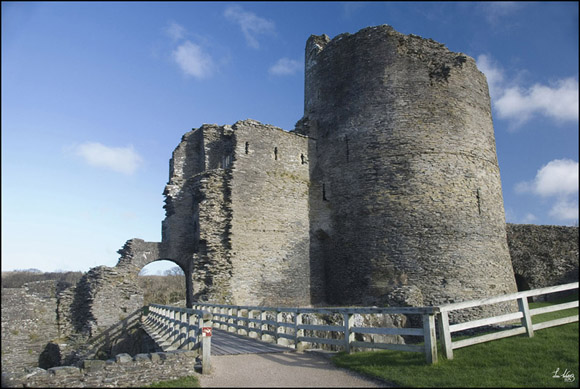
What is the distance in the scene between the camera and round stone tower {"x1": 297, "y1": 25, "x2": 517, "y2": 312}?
1798 centimetres

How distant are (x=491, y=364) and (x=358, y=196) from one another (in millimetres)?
12205

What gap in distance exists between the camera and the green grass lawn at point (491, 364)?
6.96 meters

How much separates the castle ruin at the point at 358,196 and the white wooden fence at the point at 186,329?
390 cm

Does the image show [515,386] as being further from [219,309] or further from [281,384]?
[219,309]

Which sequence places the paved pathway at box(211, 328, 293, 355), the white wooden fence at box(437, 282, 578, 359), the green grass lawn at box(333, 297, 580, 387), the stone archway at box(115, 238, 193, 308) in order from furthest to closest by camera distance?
1. the stone archway at box(115, 238, 193, 308)
2. the paved pathway at box(211, 328, 293, 355)
3. the white wooden fence at box(437, 282, 578, 359)
4. the green grass lawn at box(333, 297, 580, 387)

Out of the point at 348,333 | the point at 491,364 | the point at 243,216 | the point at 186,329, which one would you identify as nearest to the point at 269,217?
the point at 243,216

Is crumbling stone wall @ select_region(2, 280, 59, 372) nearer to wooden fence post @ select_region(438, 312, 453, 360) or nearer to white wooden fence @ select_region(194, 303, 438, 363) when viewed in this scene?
white wooden fence @ select_region(194, 303, 438, 363)

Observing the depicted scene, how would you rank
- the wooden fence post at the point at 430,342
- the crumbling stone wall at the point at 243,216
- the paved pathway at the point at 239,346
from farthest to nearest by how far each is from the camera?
1. the crumbling stone wall at the point at 243,216
2. the paved pathway at the point at 239,346
3. the wooden fence post at the point at 430,342

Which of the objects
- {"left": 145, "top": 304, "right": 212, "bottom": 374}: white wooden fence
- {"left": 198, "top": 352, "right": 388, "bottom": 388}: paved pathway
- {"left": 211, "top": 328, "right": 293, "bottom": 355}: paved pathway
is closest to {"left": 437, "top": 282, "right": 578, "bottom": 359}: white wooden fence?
{"left": 198, "top": 352, "right": 388, "bottom": 388}: paved pathway

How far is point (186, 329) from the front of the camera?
10.4 m

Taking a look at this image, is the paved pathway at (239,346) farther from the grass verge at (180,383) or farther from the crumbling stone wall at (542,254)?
the crumbling stone wall at (542,254)

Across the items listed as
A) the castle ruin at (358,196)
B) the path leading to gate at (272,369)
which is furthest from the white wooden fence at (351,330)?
the castle ruin at (358,196)

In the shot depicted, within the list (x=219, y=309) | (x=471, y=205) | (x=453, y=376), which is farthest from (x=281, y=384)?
(x=471, y=205)

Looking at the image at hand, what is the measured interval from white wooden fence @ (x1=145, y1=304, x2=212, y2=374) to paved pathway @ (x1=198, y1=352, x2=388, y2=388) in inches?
18.2
